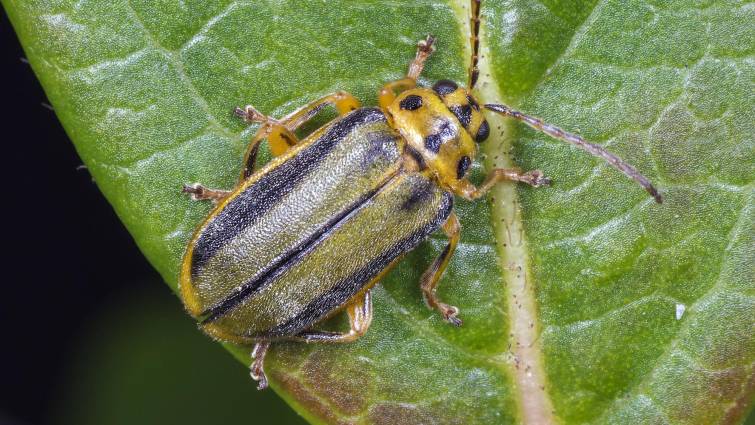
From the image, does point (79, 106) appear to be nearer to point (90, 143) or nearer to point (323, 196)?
point (90, 143)

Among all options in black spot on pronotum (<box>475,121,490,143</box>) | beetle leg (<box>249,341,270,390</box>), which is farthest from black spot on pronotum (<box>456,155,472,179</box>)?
beetle leg (<box>249,341,270,390</box>)

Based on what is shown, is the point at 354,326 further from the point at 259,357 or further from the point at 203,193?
the point at 203,193

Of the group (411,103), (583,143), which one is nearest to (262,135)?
(411,103)

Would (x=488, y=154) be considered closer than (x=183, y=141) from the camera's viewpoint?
No

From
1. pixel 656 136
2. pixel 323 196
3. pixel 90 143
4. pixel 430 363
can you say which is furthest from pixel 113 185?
pixel 656 136

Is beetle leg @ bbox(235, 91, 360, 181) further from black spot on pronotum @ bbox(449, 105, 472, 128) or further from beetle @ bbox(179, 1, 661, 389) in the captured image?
black spot on pronotum @ bbox(449, 105, 472, 128)

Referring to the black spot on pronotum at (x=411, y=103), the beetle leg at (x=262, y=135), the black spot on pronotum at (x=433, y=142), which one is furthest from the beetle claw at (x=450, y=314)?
the beetle leg at (x=262, y=135)

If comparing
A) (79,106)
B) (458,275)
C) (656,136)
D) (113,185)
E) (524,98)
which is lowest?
(458,275)
